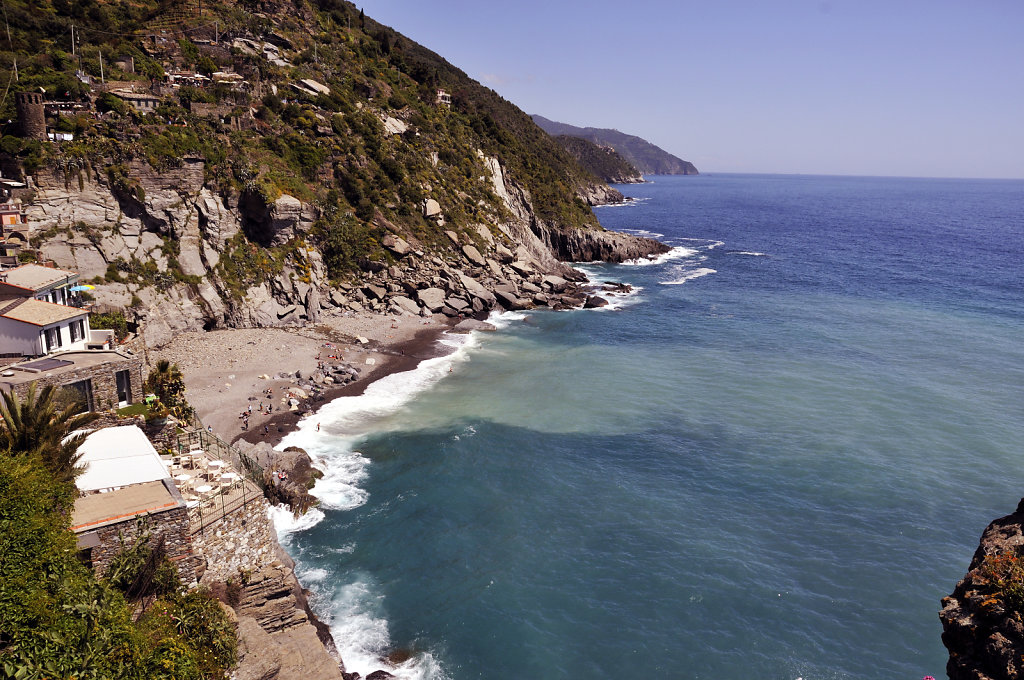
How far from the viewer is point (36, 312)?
26734mm

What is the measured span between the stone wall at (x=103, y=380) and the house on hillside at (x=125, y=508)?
2.82 meters

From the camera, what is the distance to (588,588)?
2659cm

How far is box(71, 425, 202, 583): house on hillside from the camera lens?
16.8m

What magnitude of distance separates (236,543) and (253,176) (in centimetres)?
4754

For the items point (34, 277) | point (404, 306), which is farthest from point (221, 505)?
point (404, 306)

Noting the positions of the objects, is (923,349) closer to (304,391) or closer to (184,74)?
(304,391)

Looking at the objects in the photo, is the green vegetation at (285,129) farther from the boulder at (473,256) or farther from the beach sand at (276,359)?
the beach sand at (276,359)

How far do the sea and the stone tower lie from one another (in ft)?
105

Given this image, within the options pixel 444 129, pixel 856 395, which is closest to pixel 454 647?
pixel 856 395

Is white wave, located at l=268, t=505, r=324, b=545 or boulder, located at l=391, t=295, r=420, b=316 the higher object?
boulder, located at l=391, t=295, r=420, b=316

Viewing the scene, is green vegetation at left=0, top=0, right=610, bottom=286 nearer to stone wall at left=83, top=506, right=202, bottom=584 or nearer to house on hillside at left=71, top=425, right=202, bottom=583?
house on hillside at left=71, top=425, right=202, bottom=583

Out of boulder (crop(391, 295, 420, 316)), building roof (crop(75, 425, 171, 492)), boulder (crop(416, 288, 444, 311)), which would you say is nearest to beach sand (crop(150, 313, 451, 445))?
boulder (crop(391, 295, 420, 316))

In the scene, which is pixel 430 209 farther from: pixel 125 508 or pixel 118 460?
pixel 125 508

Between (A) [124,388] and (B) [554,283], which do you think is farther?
(B) [554,283]
